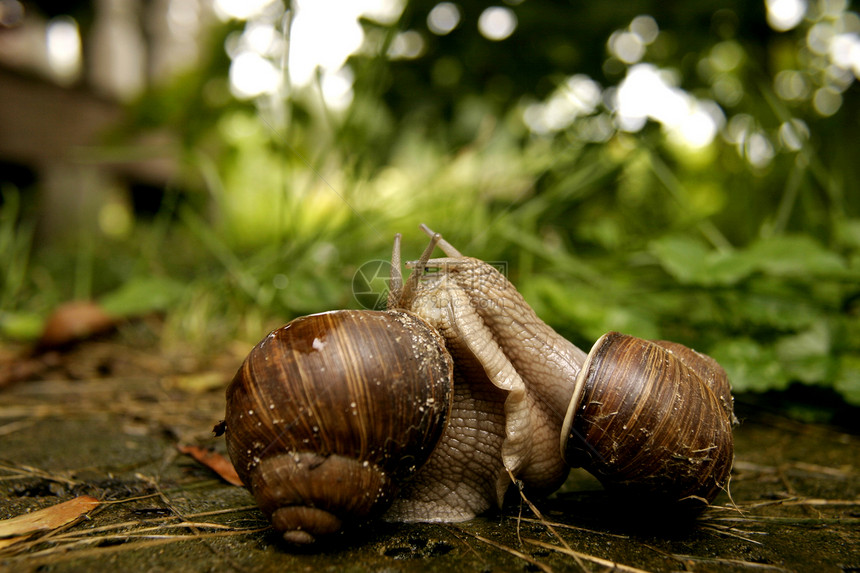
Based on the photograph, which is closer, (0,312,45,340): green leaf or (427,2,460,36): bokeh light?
(0,312,45,340): green leaf

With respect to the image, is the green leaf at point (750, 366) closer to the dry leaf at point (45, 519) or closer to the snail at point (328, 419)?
the snail at point (328, 419)

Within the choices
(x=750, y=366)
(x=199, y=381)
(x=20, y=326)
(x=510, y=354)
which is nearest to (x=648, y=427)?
(x=510, y=354)

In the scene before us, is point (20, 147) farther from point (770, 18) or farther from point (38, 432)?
point (770, 18)

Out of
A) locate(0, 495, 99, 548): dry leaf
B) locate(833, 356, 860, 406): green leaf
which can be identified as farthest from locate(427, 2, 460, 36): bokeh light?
locate(0, 495, 99, 548): dry leaf

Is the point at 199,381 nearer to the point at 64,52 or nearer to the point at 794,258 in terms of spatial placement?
the point at 794,258

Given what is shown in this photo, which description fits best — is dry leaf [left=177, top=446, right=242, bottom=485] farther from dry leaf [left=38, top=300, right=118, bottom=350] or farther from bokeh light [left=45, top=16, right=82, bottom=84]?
bokeh light [left=45, top=16, right=82, bottom=84]

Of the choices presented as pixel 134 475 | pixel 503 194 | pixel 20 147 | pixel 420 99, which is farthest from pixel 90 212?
pixel 134 475

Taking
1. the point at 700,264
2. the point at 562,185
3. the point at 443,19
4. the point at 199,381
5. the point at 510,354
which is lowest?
the point at 199,381

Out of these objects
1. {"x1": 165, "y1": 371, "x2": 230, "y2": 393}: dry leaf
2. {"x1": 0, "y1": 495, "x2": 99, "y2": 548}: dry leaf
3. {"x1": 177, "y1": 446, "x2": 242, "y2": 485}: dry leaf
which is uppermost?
{"x1": 0, "y1": 495, "x2": 99, "y2": 548}: dry leaf
